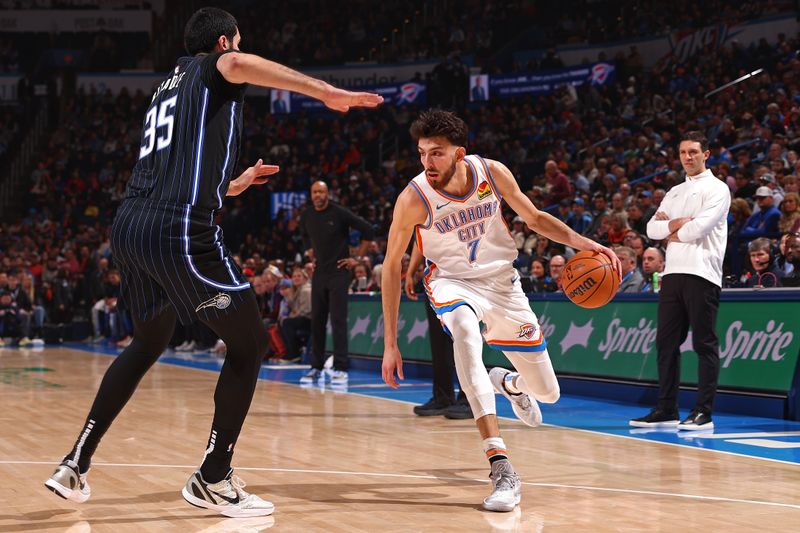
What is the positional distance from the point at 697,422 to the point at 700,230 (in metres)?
1.45

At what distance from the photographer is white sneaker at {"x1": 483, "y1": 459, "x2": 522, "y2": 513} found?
14.9ft

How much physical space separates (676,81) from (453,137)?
17.3 m

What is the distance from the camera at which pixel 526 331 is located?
552 centimetres

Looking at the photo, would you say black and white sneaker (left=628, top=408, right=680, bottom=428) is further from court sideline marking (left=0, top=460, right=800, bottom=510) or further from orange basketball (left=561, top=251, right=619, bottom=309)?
court sideline marking (left=0, top=460, right=800, bottom=510)

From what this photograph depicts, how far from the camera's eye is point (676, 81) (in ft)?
69.8

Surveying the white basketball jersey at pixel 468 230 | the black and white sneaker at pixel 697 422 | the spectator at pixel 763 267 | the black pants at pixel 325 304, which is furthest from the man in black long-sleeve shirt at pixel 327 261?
the white basketball jersey at pixel 468 230

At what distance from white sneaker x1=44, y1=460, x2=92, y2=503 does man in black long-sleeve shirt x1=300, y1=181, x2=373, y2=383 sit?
6810mm

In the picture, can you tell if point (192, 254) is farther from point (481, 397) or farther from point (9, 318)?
point (9, 318)

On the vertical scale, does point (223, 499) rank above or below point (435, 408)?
above

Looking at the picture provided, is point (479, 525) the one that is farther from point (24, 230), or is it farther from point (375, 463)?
point (24, 230)

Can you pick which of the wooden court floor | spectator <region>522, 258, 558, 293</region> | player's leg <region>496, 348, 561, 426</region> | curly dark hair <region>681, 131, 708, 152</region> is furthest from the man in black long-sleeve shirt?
player's leg <region>496, 348, 561, 426</region>

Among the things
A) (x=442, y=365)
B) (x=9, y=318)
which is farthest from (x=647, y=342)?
(x=9, y=318)

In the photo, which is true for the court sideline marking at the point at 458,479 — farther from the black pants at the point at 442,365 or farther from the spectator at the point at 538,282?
the spectator at the point at 538,282

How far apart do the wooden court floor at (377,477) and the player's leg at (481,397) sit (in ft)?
0.38
